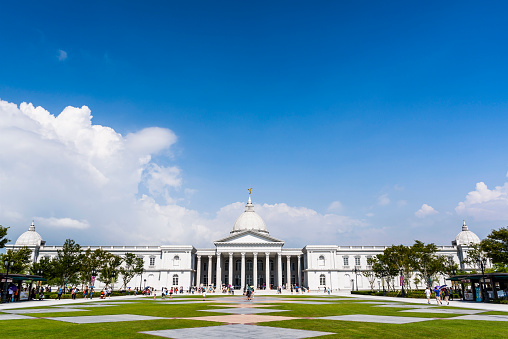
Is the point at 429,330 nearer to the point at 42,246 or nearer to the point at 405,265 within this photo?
the point at 405,265

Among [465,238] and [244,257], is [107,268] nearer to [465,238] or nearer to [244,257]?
[244,257]

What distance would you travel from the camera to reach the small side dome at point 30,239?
10181cm

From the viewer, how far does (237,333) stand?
1312 cm

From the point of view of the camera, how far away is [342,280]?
9975 cm

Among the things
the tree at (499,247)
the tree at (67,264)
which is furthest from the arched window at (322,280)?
the tree at (67,264)

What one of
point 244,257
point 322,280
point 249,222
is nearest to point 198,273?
point 244,257

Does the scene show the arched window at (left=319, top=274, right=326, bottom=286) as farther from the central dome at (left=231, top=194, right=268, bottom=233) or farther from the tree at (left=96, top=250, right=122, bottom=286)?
the tree at (left=96, top=250, right=122, bottom=286)

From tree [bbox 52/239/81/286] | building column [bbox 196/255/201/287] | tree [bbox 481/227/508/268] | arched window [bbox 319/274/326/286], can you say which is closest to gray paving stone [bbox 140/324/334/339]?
tree [bbox 481/227/508/268]

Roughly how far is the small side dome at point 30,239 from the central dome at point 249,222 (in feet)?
181

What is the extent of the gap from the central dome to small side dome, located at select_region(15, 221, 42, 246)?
5518 cm

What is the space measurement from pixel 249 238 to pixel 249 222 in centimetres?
1643

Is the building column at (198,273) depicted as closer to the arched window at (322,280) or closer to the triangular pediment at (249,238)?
the triangular pediment at (249,238)

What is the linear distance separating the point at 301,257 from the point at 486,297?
7182cm

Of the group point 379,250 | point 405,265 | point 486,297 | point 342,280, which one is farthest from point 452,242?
point 486,297
